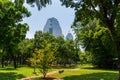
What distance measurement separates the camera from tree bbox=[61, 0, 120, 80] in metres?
21.8

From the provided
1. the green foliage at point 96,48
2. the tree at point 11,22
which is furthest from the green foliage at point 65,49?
the tree at point 11,22

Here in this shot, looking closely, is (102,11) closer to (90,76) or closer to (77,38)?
(90,76)

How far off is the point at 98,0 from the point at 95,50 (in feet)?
169

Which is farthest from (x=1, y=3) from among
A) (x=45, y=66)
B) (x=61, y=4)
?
(x=61, y=4)

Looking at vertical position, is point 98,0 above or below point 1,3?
below

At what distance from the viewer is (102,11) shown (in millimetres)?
22000

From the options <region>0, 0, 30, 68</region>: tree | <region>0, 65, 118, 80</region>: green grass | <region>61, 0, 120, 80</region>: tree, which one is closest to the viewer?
<region>61, 0, 120, 80</region>: tree

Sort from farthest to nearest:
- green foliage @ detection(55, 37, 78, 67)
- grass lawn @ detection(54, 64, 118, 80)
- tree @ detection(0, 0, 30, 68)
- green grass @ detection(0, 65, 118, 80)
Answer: green foliage @ detection(55, 37, 78, 67) < tree @ detection(0, 0, 30, 68) < green grass @ detection(0, 65, 118, 80) < grass lawn @ detection(54, 64, 118, 80)

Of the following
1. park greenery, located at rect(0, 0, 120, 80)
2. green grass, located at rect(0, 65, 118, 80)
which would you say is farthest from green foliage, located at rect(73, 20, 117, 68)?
green grass, located at rect(0, 65, 118, 80)

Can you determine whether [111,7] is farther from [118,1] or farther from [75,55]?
[75,55]

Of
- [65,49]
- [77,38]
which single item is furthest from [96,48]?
[65,49]

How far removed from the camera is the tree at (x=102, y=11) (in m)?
21.8

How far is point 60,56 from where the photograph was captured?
99312 mm

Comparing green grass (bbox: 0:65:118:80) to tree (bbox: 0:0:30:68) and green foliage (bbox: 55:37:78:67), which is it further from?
green foliage (bbox: 55:37:78:67)
